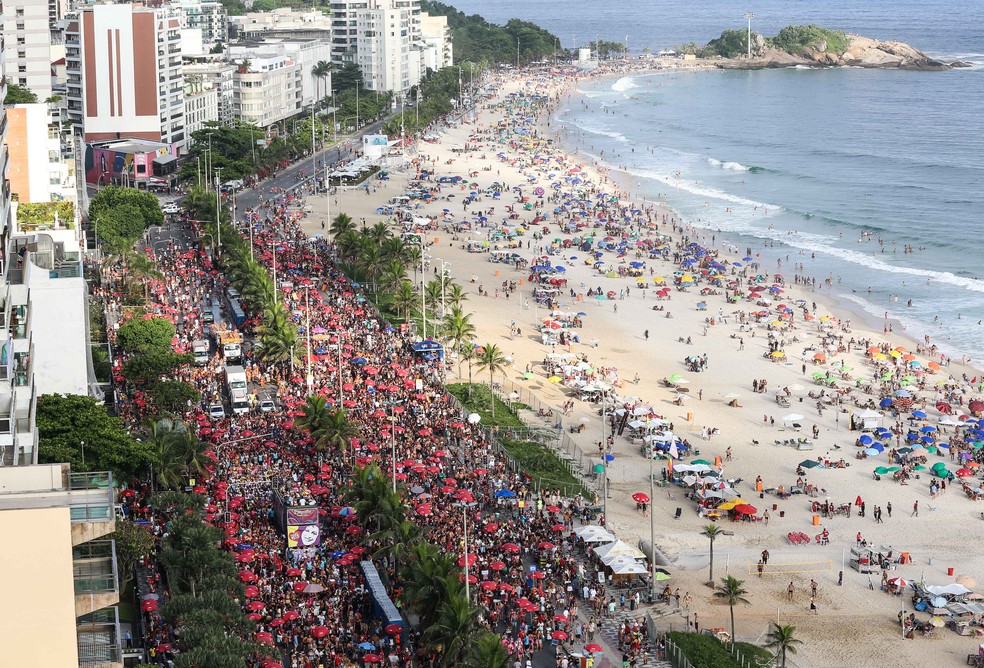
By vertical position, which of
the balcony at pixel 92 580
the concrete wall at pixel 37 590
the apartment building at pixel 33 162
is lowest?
the balcony at pixel 92 580

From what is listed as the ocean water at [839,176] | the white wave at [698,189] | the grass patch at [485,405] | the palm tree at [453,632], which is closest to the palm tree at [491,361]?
the grass patch at [485,405]

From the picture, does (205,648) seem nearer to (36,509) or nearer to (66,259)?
(36,509)

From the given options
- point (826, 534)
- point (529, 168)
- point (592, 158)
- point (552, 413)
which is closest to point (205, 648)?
point (826, 534)

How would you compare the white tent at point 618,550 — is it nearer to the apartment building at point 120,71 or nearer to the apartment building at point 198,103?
the apartment building at point 120,71

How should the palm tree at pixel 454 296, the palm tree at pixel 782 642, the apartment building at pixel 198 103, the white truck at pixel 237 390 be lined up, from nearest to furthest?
the palm tree at pixel 782 642 → the white truck at pixel 237 390 → the palm tree at pixel 454 296 → the apartment building at pixel 198 103

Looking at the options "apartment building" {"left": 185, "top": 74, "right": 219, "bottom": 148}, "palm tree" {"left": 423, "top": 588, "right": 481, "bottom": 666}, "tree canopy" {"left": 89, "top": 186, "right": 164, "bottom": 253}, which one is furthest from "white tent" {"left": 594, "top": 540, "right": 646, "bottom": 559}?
"apartment building" {"left": 185, "top": 74, "right": 219, "bottom": 148}

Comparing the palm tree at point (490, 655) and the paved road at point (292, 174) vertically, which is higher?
the paved road at point (292, 174)

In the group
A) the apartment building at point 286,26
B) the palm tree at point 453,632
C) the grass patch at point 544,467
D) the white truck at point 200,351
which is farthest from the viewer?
the apartment building at point 286,26
